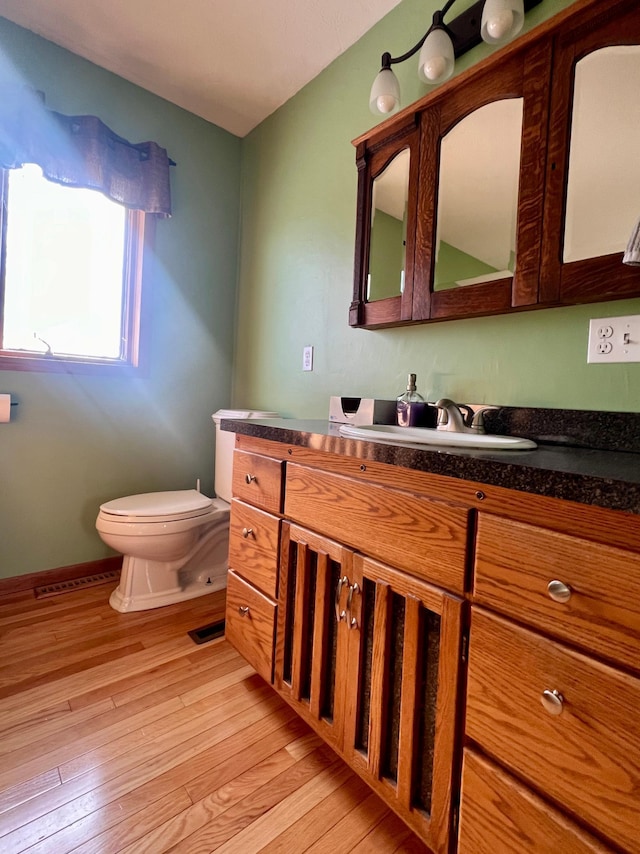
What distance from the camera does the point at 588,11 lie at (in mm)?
971

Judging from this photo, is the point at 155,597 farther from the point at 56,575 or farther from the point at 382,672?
the point at 382,672

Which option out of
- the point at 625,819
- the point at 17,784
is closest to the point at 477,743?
the point at 625,819

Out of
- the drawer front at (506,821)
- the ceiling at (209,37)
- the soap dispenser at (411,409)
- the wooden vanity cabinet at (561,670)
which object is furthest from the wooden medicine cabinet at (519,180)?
the drawer front at (506,821)

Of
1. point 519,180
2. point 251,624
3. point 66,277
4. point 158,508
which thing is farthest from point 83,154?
point 251,624

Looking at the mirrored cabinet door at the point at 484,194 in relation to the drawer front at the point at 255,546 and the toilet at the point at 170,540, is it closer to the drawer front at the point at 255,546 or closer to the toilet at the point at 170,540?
the drawer front at the point at 255,546

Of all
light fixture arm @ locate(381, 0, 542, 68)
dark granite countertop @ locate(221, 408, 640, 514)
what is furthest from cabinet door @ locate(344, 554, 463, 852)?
light fixture arm @ locate(381, 0, 542, 68)

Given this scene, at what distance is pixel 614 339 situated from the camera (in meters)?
0.97

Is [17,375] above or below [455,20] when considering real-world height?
below

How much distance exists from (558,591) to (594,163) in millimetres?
1032

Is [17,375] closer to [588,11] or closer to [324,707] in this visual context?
[324,707]

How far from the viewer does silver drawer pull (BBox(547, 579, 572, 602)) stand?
57cm

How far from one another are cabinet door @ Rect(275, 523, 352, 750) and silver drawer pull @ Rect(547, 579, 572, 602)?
436 mm

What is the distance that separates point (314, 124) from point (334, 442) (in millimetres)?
1741

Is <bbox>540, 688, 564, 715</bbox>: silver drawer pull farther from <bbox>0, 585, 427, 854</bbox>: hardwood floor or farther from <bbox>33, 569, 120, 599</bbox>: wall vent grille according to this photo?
<bbox>33, 569, 120, 599</bbox>: wall vent grille
